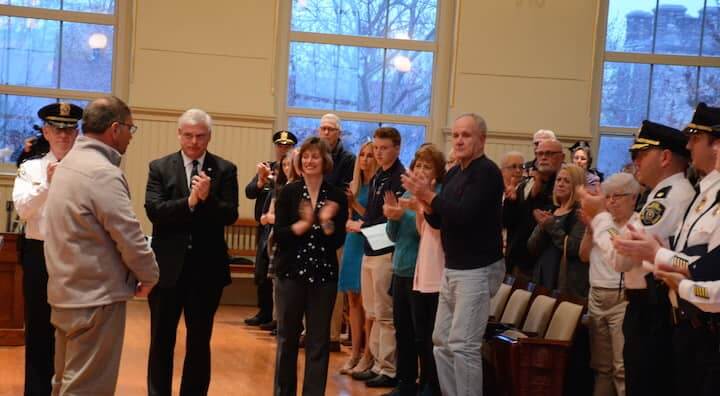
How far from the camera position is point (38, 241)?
14.5 feet

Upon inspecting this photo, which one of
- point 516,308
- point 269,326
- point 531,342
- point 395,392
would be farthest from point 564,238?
point 269,326

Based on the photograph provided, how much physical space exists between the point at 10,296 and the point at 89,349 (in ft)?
11.9

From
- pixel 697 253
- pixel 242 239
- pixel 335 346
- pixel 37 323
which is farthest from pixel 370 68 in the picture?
A: pixel 697 253

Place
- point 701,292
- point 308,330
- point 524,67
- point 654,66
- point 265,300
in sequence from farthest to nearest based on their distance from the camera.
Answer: point 654,66 < point 524,67 < point 265,300 < point 308,330 < point 701,292

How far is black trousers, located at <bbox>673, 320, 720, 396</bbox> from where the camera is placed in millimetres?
3074

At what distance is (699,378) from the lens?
123 inches

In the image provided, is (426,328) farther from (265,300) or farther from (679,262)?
(265,300)

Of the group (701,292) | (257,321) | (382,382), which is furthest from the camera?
(257,321)

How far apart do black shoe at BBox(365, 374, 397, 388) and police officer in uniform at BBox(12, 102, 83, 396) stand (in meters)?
1.98

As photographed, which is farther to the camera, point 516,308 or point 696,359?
point 516,308

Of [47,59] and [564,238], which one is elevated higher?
[47,59]

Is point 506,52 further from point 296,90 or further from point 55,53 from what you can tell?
point 55,53

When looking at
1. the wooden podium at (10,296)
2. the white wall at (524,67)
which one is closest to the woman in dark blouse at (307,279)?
the wooden podium at (10,296)

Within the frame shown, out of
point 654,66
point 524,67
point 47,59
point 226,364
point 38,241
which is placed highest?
point 654,66
